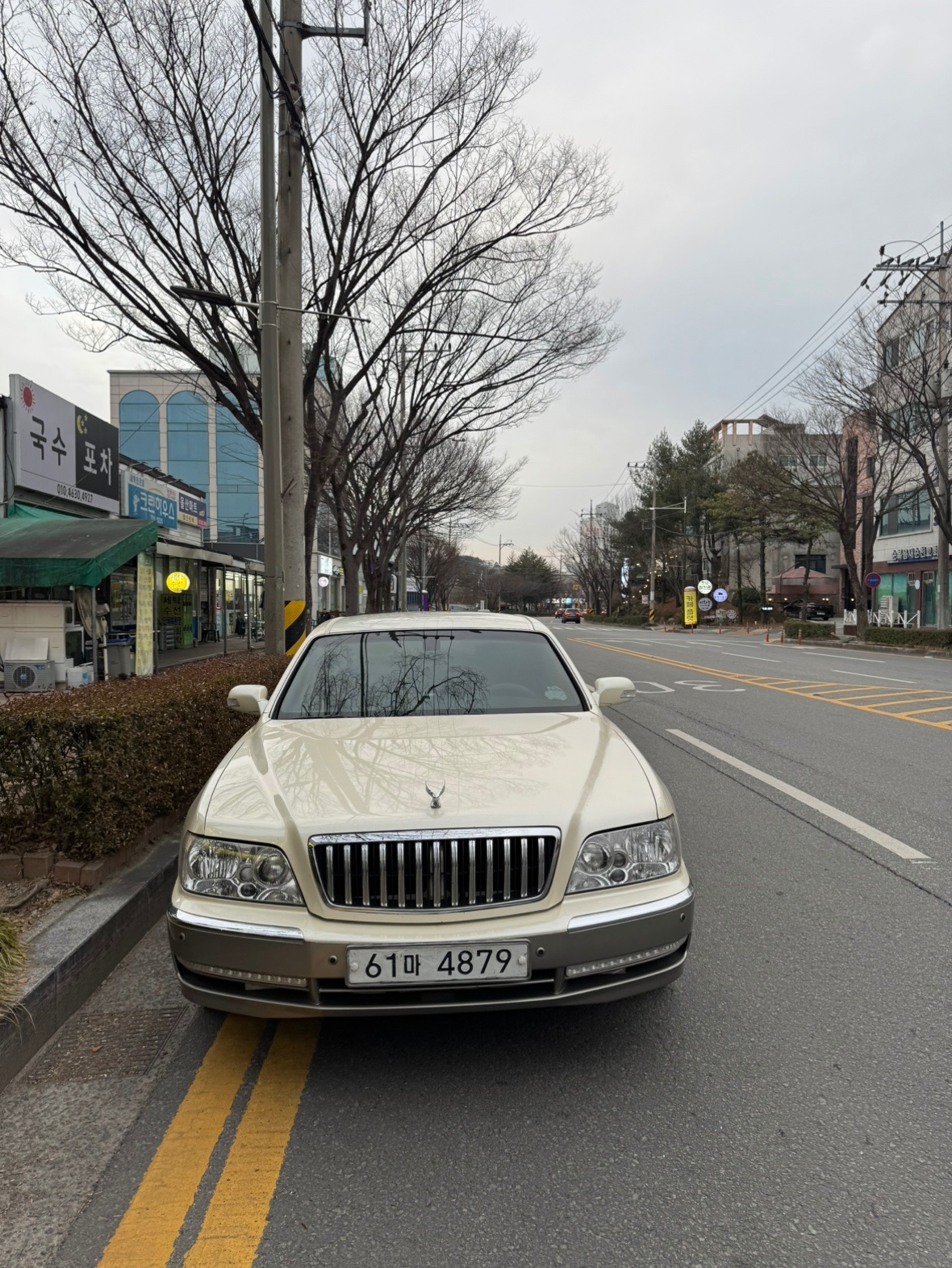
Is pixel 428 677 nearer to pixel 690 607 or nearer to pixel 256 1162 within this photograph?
pixel 256 1162

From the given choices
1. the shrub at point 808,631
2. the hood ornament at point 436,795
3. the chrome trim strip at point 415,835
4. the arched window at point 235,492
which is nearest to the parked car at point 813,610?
the shrub at point 808,631

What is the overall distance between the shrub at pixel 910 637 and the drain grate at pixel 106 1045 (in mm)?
26826

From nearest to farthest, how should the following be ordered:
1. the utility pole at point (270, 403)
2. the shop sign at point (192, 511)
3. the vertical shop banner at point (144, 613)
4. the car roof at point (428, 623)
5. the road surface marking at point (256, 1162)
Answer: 1. the road surface marking at point (256, 1162)
2. the car roof at point (428, 623)
3. the utility pole at point (270, 403)
4. the vertical shop banner at point (144, 613)
5. the shop sign at point (192, 511)

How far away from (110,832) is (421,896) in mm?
2230

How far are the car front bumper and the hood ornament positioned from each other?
14.5 inches

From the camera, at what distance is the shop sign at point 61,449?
13.6m

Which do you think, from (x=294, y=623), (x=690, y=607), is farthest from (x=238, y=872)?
(x=690, y=607)

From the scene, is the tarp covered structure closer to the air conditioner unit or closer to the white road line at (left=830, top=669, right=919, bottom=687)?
the air conditioner unit

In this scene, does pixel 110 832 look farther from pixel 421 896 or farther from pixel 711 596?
pixel 711 596

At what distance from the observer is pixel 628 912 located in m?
2.66

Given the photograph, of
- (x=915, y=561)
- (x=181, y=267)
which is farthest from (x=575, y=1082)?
(x=915, y=561)

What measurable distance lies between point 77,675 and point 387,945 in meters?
11.6

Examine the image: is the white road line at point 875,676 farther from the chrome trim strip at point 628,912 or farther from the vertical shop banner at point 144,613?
the chrome trim strip at point 628,912

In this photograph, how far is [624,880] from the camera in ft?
9.05
